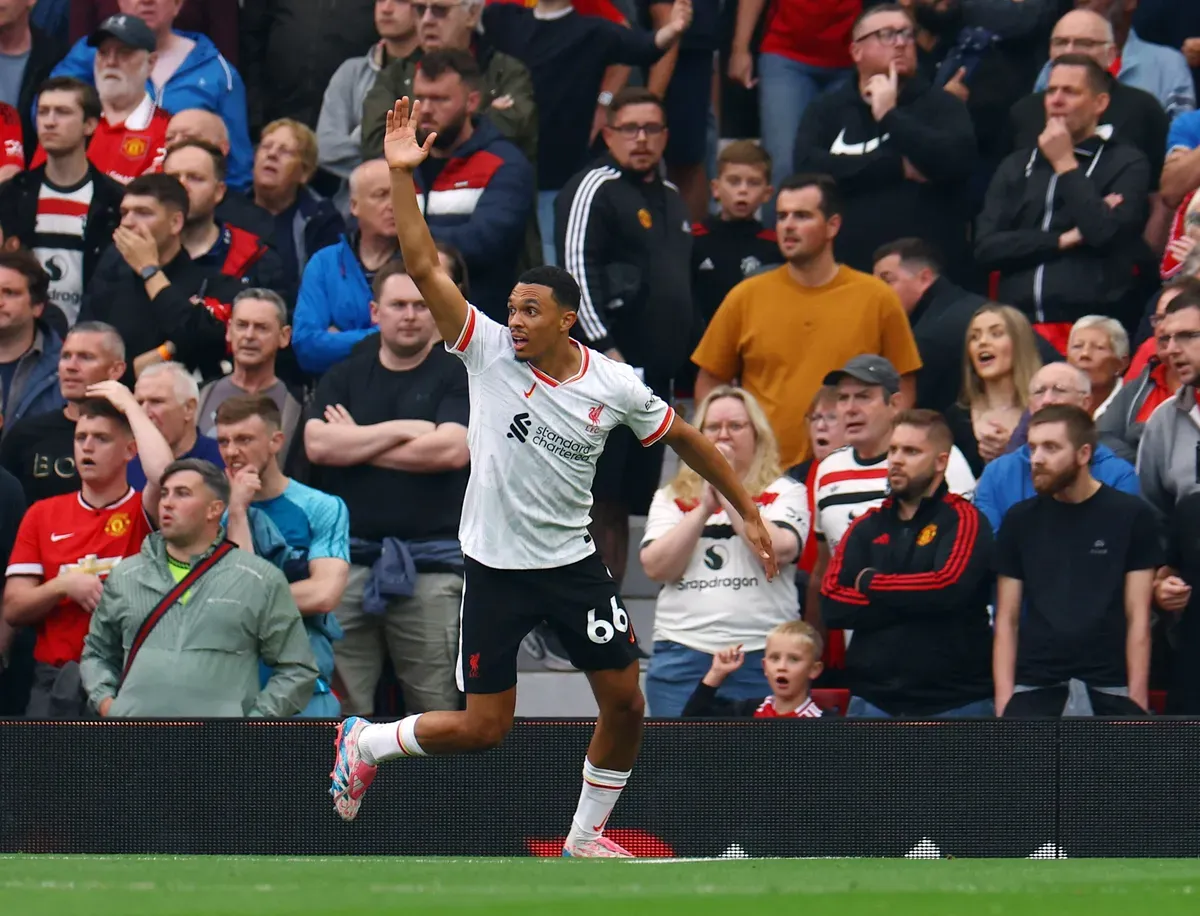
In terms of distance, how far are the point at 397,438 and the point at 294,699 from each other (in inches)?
58.6

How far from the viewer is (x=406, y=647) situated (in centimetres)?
945

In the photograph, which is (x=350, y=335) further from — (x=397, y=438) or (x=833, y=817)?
(x=833, y=817)

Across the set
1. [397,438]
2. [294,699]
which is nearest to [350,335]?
[397,438]

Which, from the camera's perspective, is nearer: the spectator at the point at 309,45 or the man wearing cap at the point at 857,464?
the man wearing cap at the point at 857,464

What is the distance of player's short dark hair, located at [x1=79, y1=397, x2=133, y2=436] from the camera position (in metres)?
9.25

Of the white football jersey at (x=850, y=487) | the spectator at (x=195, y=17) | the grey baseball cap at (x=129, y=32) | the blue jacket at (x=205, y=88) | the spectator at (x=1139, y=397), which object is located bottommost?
the white football jersey at (x=850, y=487)

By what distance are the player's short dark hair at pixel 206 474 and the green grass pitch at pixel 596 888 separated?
2.27 meters

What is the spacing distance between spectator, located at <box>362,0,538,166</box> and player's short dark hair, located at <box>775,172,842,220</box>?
5.64ft

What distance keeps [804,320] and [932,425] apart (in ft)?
5.49

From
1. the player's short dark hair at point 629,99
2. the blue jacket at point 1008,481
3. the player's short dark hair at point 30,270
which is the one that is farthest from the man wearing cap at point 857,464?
the player's short dark hair at point 30,270

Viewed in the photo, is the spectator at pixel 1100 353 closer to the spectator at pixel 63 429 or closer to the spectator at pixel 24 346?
the spectator at pixel 63 429

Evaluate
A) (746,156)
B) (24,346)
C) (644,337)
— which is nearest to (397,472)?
(644,337)

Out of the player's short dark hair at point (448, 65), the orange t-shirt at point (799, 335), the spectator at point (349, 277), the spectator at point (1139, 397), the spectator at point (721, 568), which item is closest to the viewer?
the spectator at point (721, 568)

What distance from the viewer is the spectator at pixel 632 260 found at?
10617mm
